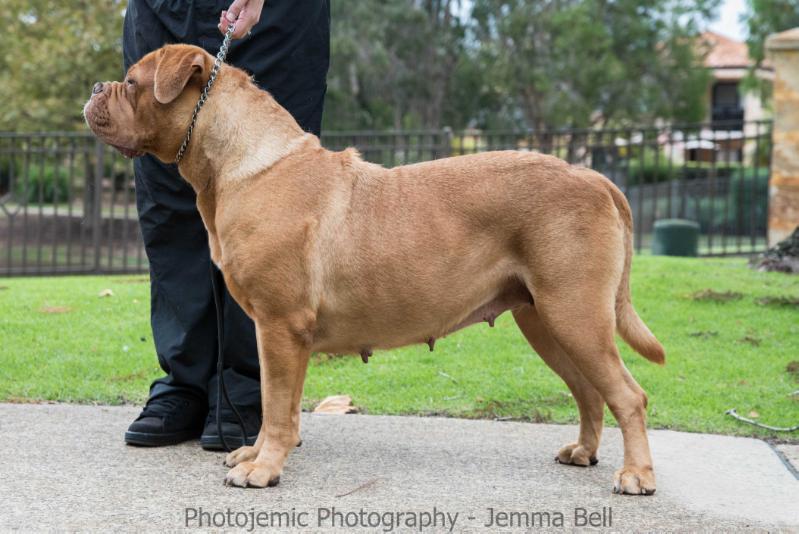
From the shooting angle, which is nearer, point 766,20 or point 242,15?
point 242,15

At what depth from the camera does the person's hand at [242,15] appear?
12.4 ft

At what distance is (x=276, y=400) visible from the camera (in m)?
3.57

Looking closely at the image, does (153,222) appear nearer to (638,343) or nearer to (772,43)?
(638,343)

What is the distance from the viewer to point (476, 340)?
249 inches

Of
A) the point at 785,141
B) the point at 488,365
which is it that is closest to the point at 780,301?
the point at 488,365

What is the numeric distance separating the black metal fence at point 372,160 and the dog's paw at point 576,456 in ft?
28.6

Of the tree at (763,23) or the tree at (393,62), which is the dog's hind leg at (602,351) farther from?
the tree at (393,62)

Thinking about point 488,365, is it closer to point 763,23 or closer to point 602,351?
point 602,351

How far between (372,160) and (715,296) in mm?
7639

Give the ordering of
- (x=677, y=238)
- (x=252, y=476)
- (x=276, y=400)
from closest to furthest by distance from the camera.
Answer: (x=252, y=476) < (x=276, y=400) < (x=677, y=238)

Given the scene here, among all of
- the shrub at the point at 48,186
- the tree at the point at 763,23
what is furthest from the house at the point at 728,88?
the shrub at the point at 48,186

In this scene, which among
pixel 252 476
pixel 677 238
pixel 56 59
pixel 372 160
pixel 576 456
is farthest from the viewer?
pixel 56 59

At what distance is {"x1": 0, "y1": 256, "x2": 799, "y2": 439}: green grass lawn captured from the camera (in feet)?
16.3

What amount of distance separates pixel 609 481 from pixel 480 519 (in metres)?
0.75
